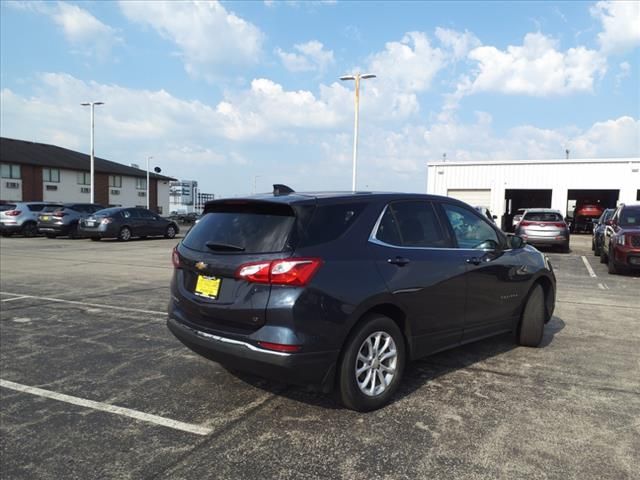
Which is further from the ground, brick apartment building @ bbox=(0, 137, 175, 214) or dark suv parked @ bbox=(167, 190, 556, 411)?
brick apartment building @ bbox=(0, 137, 175, 214)

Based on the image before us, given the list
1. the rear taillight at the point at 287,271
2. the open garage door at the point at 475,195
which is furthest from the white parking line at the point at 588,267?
the open garage door at the point at 475,195

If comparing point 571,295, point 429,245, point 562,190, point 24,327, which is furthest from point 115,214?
point 562,190

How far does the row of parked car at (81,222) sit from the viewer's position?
20.0m

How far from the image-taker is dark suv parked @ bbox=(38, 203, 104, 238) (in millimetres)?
21359

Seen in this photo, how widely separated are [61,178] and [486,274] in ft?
175

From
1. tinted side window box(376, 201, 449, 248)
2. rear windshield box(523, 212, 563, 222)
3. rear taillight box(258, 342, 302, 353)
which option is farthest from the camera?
rear windshield box(523, 212, 563, 222)

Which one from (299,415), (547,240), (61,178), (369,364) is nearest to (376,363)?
(369,364)

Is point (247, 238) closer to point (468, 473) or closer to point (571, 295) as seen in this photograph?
point (468, 473)

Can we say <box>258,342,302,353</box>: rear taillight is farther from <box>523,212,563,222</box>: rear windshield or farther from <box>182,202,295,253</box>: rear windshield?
<box>523,212,563,222</box>: rear windshield

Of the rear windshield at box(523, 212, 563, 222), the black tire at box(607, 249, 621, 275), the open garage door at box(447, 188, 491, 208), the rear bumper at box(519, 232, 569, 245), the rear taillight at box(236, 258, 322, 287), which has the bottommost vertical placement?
the black tire at box(607, 249, 621, 275)

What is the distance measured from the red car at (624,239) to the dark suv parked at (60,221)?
64.6 feet

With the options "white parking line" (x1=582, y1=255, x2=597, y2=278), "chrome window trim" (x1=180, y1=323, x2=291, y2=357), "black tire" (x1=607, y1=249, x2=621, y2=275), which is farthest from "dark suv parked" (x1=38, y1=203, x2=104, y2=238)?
"chrome window trim" (x1=180, y1=323, x2=291, y2=357)

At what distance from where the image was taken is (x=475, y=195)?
33.6 m

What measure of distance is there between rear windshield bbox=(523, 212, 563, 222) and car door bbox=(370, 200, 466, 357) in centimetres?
1407
